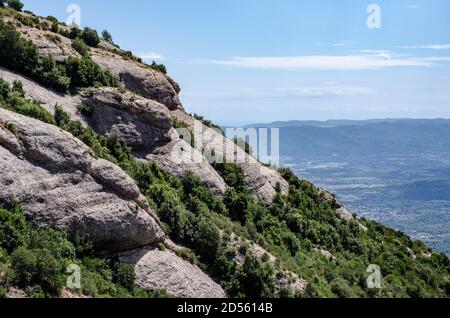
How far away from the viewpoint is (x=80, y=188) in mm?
29750

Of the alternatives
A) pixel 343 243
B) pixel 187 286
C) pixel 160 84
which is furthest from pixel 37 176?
pixel 343 243

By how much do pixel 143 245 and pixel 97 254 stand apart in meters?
2.90

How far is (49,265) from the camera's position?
2425cm

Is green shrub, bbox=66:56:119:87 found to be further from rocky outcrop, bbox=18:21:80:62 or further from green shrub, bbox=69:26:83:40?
green shrub, bbox=69:26:83:40

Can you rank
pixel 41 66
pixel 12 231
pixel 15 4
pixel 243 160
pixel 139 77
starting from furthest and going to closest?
pixel 15 4 → pixel 243 160 → pixel 139 77 → pixel 41 66 → pixel 12 231

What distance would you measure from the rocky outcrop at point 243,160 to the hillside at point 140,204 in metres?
0.17

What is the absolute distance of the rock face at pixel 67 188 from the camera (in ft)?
91.6

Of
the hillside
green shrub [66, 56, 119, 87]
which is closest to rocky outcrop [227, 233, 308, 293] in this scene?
the hillside

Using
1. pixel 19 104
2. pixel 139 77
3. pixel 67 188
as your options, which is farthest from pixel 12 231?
pixel 139 77

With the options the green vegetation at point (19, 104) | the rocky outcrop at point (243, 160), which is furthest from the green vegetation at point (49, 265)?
the rocky outcrop at point (243, 160)

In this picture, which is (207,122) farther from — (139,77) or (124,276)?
(124,276)

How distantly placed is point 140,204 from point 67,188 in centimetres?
446

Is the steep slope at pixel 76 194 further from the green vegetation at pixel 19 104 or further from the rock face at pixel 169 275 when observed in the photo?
the green vegetation at pixel 19 104

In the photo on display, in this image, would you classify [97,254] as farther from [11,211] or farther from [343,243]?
[343,243]
